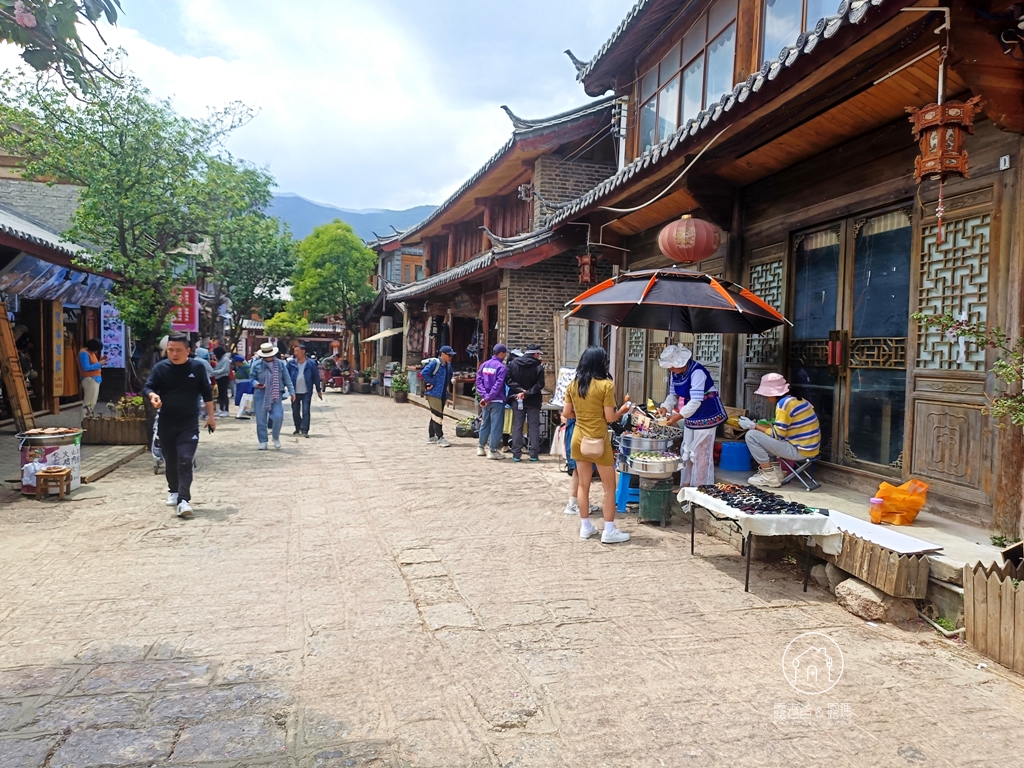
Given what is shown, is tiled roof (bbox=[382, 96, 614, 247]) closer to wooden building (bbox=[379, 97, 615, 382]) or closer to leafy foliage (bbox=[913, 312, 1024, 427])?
wooden building (bbox=[379, 97, 615, 382])

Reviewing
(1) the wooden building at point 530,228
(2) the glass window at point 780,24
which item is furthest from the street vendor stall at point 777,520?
(1) the wooden building at point 530,228

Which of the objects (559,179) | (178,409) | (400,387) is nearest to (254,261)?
(400,387)

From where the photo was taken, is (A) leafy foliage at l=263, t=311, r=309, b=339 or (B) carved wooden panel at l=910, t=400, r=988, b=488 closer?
(B) carved wooden panel at l=910, t=400, r=988, b=488

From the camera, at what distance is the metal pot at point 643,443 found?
20.1 ft

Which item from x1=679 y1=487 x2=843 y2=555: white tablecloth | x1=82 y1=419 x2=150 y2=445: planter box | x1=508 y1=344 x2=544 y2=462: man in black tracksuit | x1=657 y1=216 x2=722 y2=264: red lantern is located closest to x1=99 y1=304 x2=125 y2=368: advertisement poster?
x1=82 y1=419 x2=150 y2=445: planter box

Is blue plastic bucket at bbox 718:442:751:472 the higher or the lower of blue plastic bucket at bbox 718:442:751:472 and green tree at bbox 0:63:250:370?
the lower

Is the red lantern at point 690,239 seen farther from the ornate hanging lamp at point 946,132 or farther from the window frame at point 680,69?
the ornate hanging lamp at point 946,132

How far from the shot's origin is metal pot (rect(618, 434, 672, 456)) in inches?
242

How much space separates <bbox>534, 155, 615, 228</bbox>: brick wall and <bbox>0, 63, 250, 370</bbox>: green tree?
265 inches

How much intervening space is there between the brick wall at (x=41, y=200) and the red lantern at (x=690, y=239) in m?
14.5

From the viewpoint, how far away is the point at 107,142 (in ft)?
31.9

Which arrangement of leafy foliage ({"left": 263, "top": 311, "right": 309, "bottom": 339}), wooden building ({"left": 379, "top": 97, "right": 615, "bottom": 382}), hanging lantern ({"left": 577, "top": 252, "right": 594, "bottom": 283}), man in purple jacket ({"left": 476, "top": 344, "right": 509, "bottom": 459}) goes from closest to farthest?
man in purple jacket ({"left": 476, "top": 344, "right": 509, "bottom": 459}) < hanging lantern ({"left": 577, "top": 252, "right": 594, "bottom": 283}) < wooden building ({"left": 379, "top": 97, "right": 615, "bottom": 382}) < leafy foliage ({"left": 263, "top": 311, "right": 309, "bottom": 339})

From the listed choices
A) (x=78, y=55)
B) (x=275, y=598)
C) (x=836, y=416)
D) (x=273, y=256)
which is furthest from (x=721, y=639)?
(x=273, y=256)

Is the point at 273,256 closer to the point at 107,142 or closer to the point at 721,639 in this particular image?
the point at 107,142
